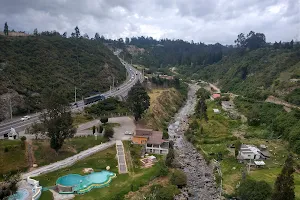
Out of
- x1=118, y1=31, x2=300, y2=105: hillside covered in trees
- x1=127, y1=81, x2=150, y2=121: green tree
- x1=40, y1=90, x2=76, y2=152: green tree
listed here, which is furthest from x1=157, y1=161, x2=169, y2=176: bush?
x1=118, y1=31, x2=300, y2=105: hillside covered in trees

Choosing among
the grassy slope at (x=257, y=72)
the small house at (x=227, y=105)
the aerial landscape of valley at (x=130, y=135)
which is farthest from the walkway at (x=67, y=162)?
the grassy slope at (x=257, y=72)

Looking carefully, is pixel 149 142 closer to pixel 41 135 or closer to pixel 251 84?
pixel 41 135

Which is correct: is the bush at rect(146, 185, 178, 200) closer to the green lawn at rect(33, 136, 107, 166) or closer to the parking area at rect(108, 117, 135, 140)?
the green lawn at rect(33, 136, 107, 166)

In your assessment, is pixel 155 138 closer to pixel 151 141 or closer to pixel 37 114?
pixel 151 141

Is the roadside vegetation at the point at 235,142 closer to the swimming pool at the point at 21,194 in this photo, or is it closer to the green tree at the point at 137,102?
the green tree at the point at 137,102

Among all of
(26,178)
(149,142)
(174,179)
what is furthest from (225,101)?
(26,178)
